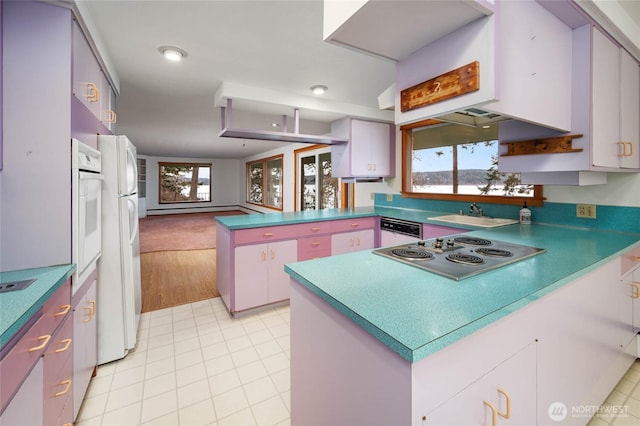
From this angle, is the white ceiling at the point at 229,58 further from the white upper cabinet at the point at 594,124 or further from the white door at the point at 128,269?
the white upper cabinet at the point at 594,124

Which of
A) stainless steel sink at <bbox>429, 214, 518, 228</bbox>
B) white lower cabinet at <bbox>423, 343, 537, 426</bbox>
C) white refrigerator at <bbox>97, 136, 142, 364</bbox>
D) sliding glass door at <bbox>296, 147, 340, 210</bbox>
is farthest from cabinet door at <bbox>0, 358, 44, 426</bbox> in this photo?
sliding glass door at <bbox>296, 147, 340, 210</bbox>

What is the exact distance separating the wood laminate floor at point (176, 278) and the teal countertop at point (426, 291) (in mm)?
2526

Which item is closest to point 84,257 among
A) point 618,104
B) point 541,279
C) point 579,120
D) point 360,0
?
point 360,0

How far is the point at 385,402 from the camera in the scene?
777 millimetres

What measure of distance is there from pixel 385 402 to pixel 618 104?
7.43ft

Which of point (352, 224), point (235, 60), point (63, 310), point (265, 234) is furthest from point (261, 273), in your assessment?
point (235, 60)

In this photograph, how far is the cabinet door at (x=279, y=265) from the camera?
113 inches

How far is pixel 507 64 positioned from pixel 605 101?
1.08 meters

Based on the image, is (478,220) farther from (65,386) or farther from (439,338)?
(65,386)

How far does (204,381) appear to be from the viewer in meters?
1.87

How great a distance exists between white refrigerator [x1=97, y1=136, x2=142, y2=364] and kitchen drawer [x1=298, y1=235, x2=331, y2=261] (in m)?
1.51

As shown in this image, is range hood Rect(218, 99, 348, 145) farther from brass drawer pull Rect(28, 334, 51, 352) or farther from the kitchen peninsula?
brass drawer pull Rect(28, 334, 51, 352)

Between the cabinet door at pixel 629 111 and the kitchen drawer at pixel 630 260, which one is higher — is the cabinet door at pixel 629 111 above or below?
above

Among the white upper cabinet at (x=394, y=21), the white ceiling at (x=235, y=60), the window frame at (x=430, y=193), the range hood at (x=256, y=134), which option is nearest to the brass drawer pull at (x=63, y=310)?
the white ceiling at (x=235, y=60)
